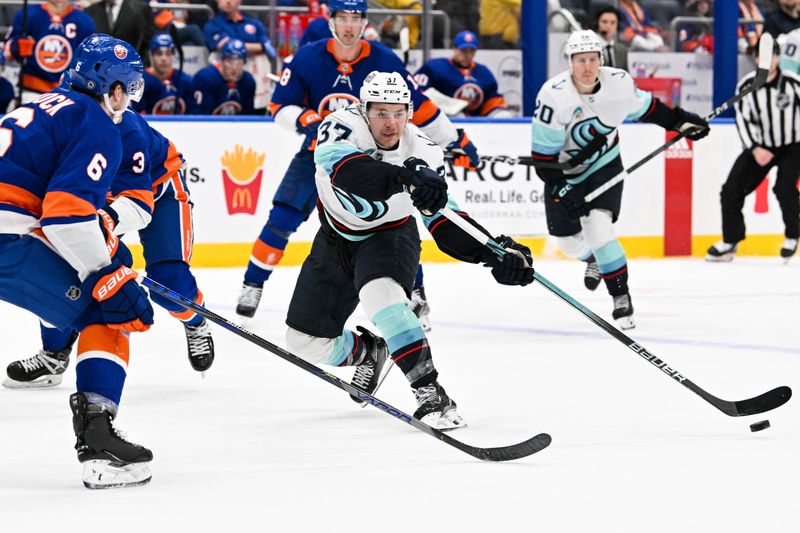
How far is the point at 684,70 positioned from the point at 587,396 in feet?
19.4

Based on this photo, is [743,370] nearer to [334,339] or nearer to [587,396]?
[587,396]

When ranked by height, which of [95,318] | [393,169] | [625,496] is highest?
[393,169]

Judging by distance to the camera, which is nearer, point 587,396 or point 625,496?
point 625,496

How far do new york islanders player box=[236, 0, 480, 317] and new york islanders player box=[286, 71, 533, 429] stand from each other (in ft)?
5.58

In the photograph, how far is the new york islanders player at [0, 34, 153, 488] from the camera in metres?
2.81

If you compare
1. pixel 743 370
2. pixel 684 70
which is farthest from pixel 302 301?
pixel 684 70

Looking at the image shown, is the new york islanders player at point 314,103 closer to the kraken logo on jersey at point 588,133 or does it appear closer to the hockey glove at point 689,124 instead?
the kraken logo on jersey at point 588,133

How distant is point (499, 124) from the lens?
8.27m

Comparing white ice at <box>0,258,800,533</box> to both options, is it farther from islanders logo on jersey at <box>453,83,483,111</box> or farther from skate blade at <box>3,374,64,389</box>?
islanders logo on jersey at <box>453,83,483,111</box>

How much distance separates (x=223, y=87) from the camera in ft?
26.7

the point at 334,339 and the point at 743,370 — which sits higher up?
the point at 334,339

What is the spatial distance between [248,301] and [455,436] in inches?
91.9

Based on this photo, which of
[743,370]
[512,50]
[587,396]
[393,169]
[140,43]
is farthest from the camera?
[512,50]

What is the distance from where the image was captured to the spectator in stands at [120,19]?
7.76m
